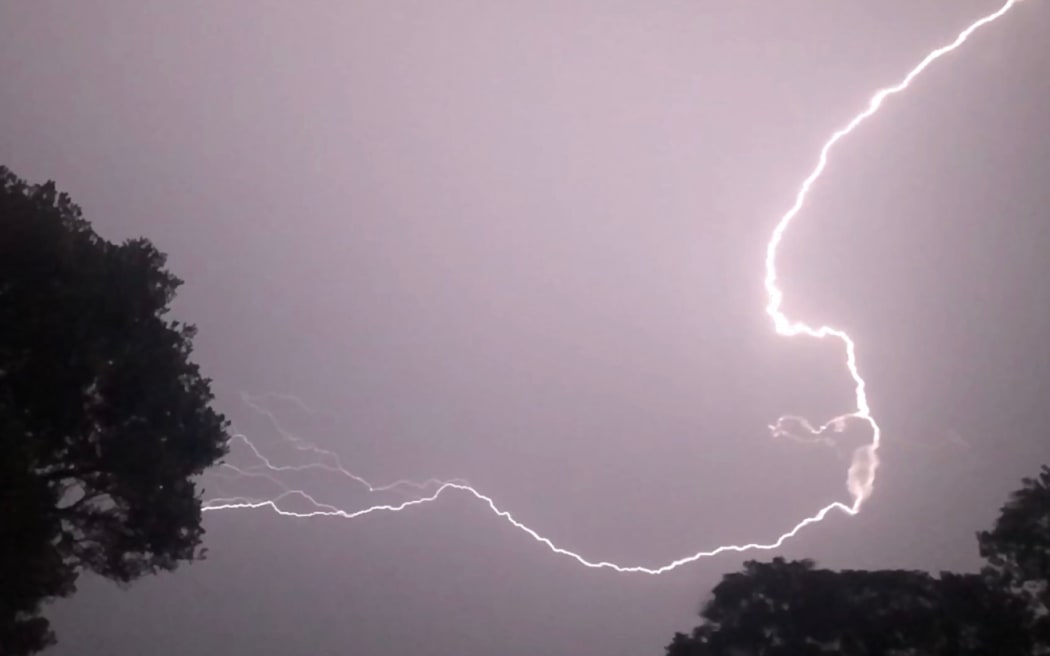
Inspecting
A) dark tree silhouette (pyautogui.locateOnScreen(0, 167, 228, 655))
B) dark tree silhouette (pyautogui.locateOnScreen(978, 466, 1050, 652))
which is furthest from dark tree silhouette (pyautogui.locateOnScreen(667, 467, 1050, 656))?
dark tree silhouette (pyautogui.locateOnScreen(0, 167, 228, 655))

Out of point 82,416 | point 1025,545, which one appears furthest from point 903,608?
point 82,416

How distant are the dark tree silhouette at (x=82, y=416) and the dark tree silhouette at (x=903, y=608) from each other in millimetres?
9050

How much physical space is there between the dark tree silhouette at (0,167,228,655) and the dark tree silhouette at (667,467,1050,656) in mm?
9050

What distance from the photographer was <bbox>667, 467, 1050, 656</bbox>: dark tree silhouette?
11.9m

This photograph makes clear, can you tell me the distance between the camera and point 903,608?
12.5 meters

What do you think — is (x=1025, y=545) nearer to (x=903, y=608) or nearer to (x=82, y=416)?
(x=903, y=608)

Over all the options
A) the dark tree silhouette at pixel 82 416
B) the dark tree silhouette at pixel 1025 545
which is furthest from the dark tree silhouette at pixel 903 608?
the dark tree silhouette at pixel 82 416

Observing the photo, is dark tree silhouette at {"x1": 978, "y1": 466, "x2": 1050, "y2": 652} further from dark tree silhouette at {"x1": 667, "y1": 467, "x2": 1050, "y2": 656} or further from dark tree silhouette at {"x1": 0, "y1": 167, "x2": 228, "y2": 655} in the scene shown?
dark tree silhouette at {"x1": 0, "y1": 167, "x2": 228, "y2": 655}

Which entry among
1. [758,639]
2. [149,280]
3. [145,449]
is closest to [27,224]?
[149,280]

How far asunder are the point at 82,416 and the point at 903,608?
12.4 meters

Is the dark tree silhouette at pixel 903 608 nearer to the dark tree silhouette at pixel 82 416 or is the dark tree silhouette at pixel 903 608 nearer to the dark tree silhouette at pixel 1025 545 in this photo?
the dark tree silhouette at pixel 1025 545

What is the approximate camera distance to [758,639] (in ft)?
42.6

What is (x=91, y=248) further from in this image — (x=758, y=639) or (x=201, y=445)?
(x=758, y=639)

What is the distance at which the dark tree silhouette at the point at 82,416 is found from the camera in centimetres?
790
